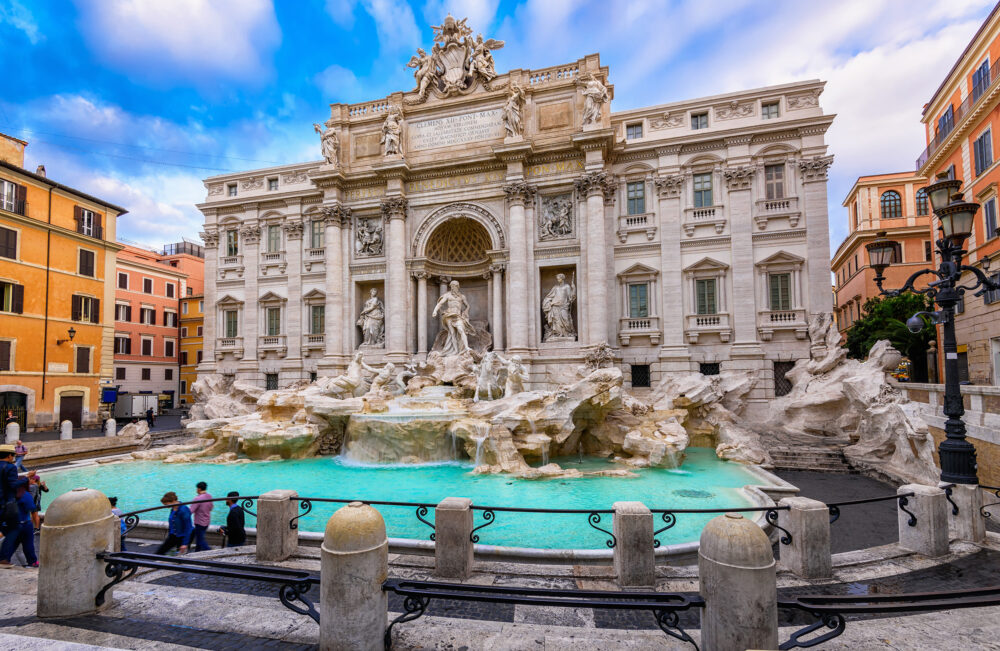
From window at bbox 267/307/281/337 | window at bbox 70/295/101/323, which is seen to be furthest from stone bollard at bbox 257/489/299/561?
window at bbox 70/295/101/323

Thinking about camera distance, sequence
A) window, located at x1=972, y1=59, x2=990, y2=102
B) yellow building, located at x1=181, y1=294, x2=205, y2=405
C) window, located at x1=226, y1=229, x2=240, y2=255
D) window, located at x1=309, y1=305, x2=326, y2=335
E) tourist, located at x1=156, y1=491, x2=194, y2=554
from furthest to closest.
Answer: yellow building, located at x1=181, y1=294, x2=205, y2=405, window, located at x1=226, y1=229, x2=240, y2=255, window, located at x1=309, y1=305, x2=326, y2=335, window, located at x1=972, y1=59, x2=990, y2=102, tourist, located at x1=156, y1=491, x2=194, y2=554

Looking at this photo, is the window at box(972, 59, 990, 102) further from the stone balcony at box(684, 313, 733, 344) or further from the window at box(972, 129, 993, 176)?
the stone balcony at box(684, 313, 733, 344)

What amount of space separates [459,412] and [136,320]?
3264 centimetres

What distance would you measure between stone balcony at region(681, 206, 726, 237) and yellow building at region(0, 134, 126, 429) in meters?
30.1

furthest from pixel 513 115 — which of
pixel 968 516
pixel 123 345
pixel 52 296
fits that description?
pixel 123 345

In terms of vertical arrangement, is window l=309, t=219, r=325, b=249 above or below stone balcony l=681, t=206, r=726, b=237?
above

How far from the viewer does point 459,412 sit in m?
14.8

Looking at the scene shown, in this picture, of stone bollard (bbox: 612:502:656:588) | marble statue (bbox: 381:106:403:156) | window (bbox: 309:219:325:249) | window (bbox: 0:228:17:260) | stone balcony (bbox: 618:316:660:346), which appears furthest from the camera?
window (bbox: 309:219:325:249)

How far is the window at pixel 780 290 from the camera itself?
1992cm

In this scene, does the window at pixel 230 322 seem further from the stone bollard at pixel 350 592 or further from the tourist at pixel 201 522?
the stone bollard at pixel 350 592

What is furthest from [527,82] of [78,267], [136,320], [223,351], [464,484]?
[136,320]

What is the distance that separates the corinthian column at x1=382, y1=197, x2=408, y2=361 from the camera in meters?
23.0

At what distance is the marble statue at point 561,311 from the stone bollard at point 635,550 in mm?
16443

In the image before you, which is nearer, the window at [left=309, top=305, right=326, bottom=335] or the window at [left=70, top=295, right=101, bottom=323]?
the window at [left=70, top=295, right=101, bottom=323]
